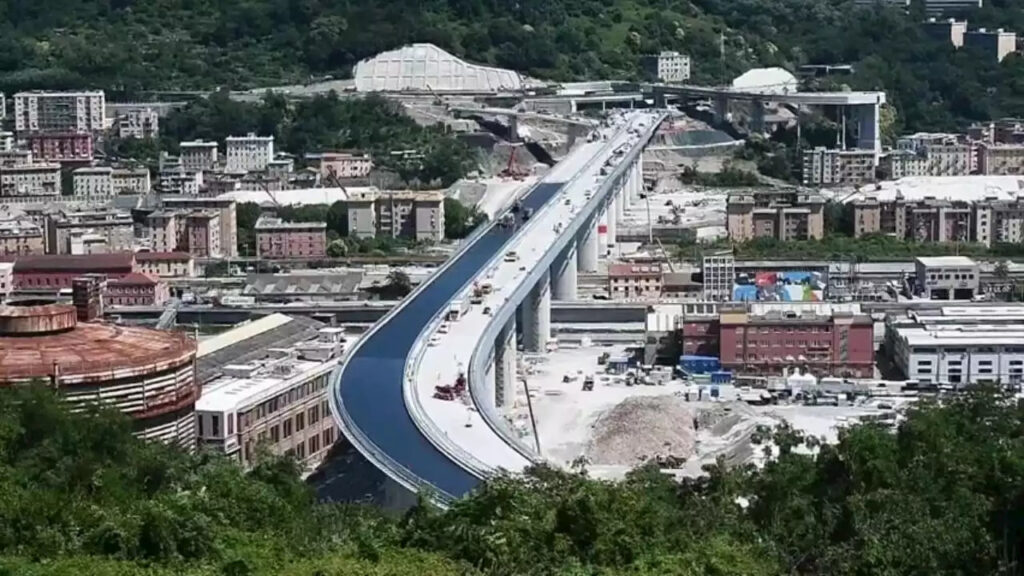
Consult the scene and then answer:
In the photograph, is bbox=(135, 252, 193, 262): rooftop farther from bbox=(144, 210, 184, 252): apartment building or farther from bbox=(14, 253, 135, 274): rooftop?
bbox=(144, 210, 184, 252): apartment building

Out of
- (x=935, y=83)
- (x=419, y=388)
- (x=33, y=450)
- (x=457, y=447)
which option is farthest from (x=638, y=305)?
(x=935, y=83)

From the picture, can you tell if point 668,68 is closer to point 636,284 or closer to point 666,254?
point 666,254

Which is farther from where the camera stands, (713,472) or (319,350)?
(319,350)

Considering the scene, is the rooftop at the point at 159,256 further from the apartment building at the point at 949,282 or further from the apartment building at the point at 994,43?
the apartment building at the point at 994,43

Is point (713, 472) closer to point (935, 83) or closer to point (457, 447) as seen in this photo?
point (457, 447)

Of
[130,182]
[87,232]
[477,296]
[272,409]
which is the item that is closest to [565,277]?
[477,296]

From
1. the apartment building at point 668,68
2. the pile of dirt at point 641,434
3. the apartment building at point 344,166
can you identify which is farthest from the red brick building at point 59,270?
the apartment building at point 668,68
